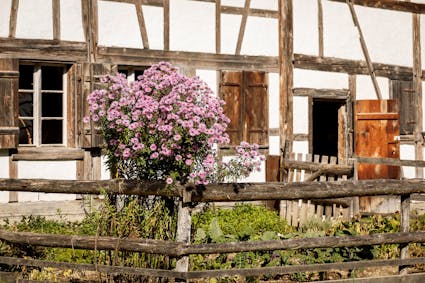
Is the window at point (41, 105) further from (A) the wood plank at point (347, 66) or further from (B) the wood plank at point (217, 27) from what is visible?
(A) the wood plank at point (347, 66)

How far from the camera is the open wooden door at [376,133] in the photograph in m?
14.1

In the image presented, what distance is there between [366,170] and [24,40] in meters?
7.11

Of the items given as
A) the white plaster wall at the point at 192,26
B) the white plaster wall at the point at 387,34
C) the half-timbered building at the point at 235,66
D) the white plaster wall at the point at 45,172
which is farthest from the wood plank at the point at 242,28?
the white plaster wall at the point at 45,172

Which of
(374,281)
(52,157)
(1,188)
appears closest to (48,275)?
(1,188)

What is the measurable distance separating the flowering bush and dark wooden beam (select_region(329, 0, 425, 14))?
8.35 metres

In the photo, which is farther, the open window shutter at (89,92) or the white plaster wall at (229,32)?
the white plaster wall at (229,32)

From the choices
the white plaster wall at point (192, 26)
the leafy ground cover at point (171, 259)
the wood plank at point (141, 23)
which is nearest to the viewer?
the leafy ground cover at point (171, 259)

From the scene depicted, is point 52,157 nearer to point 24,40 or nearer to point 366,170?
point 24,40

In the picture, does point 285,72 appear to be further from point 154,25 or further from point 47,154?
point 47,154

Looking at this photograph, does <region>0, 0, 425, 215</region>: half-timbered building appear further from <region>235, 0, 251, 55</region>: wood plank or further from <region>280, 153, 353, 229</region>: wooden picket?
<region>280, 153, 353, 229</region>: wooden picket

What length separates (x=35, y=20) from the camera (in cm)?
1074

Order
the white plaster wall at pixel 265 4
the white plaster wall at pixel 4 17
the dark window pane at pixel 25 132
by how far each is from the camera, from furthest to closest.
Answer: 1. the white plaster wall at pixel 265 4
2. the dark window pane at pixel 25 132
3. the white plaster wall at pixel 4 17

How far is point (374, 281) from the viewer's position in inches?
272

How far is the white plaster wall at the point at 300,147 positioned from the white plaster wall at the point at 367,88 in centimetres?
176
